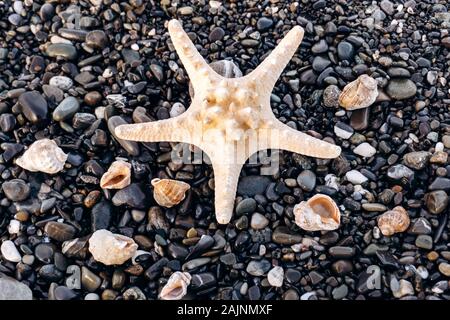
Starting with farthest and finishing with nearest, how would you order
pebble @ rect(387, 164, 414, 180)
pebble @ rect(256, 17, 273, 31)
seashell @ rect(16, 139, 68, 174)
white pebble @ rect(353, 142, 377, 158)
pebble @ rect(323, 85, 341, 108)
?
pebble @ rect(256, 17, 273, 31)
pebble @ rect(323, 85, 341, 108)
white pebble @ rect(353, 142, 377, 158)
pebble @ rect(387, 164, 414, 180)
seashell @ rect(16, 139, 68, 174)

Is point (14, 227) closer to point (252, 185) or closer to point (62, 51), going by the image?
point (62, 51)

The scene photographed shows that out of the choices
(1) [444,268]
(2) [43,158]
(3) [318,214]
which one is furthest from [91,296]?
(1) [444,268]

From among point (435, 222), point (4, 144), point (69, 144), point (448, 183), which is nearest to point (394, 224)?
point (435, 222)

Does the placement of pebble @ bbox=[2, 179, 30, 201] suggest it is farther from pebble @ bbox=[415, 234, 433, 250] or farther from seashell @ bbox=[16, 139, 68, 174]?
pebble @ bbox=[415, 234, 433, 250]

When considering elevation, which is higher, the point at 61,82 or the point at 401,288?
the point at 61,82

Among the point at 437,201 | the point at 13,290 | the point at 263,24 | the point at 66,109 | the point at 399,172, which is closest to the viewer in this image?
the point at 13,290

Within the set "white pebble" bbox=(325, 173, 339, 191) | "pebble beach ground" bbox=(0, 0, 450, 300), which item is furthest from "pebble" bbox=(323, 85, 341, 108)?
"white pebble" bbox=(325, 173, 339, 191)
